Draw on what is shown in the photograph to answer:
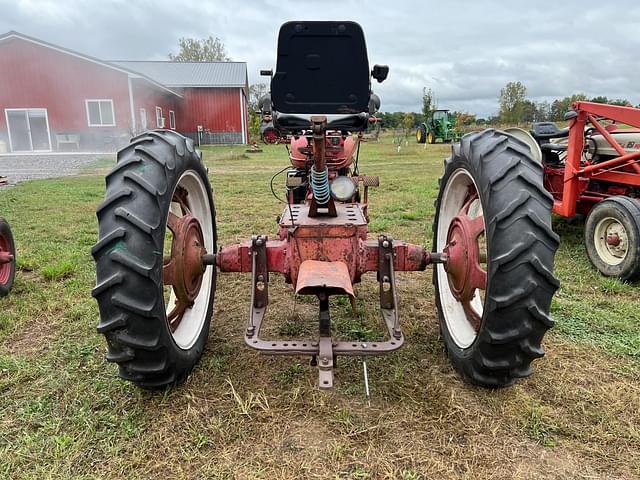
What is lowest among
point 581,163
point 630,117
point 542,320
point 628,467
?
point 628,467

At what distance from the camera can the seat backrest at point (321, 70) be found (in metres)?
3.05

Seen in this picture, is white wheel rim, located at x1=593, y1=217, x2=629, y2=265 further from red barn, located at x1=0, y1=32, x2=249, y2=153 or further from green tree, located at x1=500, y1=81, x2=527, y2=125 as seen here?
green tree, located at x1=500, y1=81, x2=527, y2=125

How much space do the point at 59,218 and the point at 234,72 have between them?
92.3 feet

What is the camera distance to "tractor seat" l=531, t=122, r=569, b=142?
251 inches

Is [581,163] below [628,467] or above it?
above

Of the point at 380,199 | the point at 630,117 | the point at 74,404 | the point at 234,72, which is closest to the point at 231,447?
the point at 74,404

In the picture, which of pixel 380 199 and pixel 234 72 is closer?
pixel 380 199

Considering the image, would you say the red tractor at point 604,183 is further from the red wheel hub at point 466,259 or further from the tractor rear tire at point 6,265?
the tractor rear tire at point 6,265

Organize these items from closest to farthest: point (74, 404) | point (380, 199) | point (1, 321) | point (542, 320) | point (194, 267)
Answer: point (542, 320) → point (74, 404) → point (194, 267) → point (1, 321) → point (380, 199)

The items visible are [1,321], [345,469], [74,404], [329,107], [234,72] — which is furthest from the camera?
[234,72]

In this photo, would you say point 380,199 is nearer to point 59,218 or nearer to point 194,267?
point 59,218

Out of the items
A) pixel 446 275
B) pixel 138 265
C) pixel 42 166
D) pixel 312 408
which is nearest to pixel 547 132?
pixel 446 275

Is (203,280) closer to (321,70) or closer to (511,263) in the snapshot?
(321,70)

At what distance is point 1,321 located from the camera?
3553 millimetres
